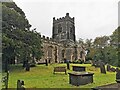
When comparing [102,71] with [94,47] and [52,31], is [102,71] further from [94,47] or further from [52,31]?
[52,31]

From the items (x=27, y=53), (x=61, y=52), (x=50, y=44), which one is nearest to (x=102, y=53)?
(x=61, y=52)

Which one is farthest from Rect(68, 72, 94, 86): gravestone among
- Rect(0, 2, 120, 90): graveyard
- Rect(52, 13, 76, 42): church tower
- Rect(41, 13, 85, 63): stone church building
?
Rect(52, 13, 76, 42): church tower

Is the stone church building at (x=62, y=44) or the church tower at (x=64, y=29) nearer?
the stone church building at (x=62, y=44)

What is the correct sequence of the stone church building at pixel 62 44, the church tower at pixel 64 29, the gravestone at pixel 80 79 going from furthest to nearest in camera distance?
the church tower at pixel 64 29, the stone church building at pixel 62 44, the gravestone at pixel 80 79

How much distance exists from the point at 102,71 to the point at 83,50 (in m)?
39.9

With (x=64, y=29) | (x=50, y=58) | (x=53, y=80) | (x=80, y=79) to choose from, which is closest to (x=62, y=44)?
(x=50, y=58)

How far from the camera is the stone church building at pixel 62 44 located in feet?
174

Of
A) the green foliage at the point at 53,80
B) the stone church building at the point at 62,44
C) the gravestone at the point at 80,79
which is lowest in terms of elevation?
the green foliage at the point at 53,80

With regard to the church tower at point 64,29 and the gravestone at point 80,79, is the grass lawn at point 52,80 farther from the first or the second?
the church tower at point 64,29

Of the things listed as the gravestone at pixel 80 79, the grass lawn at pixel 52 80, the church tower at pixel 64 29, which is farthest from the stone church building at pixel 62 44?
the gravestone at pixel 80 79

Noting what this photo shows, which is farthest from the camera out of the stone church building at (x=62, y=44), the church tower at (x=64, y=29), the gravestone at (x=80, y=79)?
the church tower at (x=64, y=29)

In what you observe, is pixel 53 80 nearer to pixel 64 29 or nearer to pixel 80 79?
pixel 80 79

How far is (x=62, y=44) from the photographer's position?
58469 millimetres

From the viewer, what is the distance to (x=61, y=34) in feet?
234
